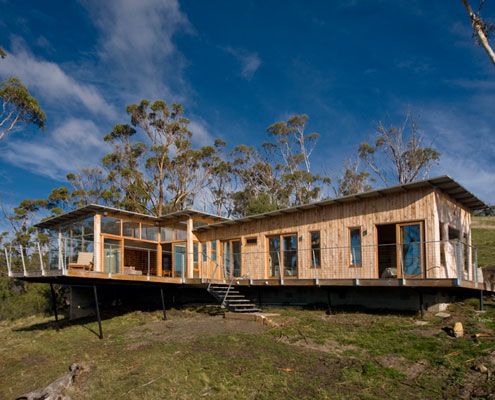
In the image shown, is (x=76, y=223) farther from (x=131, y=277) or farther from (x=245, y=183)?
(x=245, y=183)

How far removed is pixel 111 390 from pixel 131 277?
674 cm

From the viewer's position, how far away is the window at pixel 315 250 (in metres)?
16.5

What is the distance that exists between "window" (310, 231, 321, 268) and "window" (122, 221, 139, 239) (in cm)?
775

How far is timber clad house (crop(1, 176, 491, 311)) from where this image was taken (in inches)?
555

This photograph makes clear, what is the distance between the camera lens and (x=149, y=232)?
20.7m

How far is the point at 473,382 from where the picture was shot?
8.47 metres

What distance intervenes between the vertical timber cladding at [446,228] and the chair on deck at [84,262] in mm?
12104

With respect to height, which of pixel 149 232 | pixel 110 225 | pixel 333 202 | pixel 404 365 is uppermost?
pixel 333 202

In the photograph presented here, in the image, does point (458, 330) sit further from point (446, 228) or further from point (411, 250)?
point (446, 228)

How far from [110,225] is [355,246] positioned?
9710 mm

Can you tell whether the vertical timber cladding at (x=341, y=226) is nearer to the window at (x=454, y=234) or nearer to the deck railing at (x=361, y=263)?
the deck railing at (x=361, y=263)

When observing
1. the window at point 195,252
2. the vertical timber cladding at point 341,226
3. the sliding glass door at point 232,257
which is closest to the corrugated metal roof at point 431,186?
the vertical timber cladding at point 341,226

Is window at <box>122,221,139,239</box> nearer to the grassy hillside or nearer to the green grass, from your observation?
the green grass

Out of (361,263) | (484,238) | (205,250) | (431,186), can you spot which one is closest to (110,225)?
(205,250)
